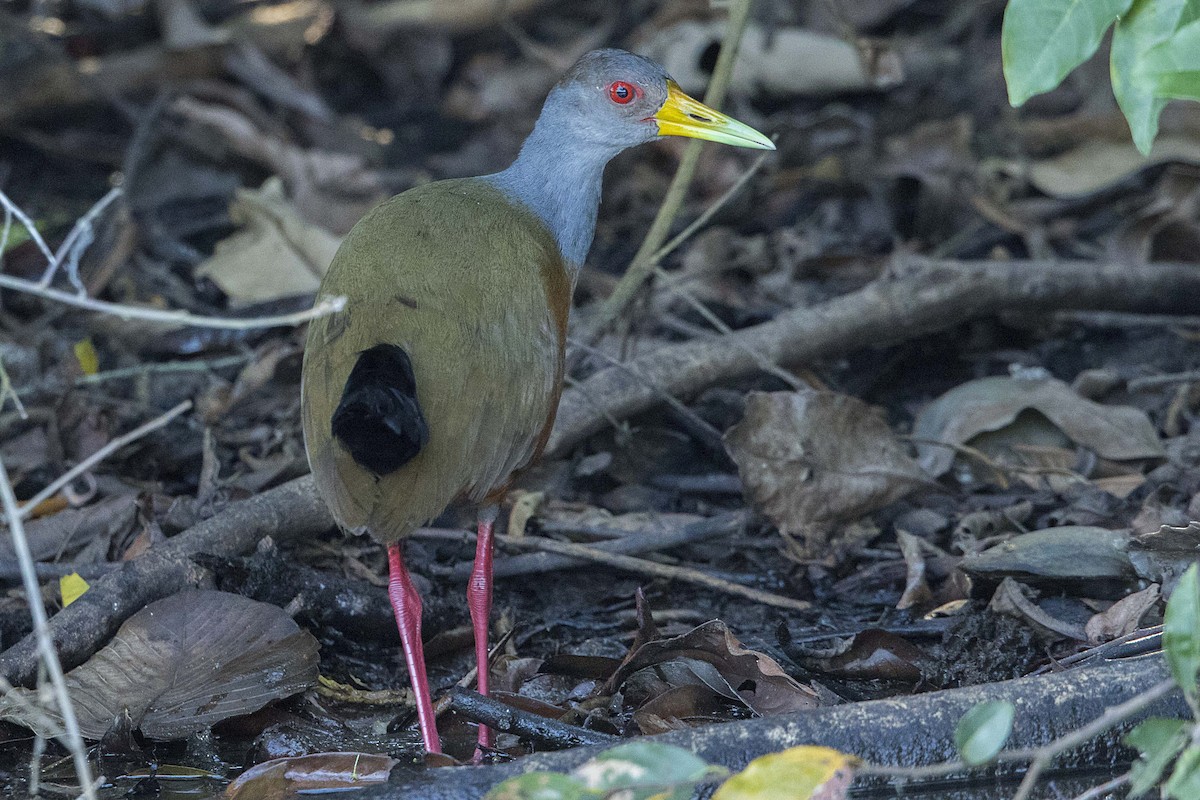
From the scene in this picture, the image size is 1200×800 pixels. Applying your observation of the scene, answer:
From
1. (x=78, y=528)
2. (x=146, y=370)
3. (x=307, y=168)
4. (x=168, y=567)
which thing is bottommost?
(x=78, y=528)

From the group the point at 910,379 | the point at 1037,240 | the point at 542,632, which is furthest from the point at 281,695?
the point at 1037,240

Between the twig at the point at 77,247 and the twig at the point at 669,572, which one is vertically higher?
the twig at the point at 77,247

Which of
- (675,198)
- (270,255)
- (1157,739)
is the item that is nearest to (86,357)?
(270,255)

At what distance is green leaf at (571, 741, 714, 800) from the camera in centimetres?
202

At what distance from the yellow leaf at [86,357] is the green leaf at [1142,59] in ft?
12.1

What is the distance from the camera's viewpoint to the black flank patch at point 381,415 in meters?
2.96

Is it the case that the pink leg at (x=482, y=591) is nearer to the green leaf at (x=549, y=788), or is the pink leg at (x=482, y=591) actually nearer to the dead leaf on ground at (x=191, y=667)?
the dead leaf on ground at (x=191, y=667)

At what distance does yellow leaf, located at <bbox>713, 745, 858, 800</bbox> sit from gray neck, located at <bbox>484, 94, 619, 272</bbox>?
7.27 feet

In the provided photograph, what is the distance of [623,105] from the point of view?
4.22 meters

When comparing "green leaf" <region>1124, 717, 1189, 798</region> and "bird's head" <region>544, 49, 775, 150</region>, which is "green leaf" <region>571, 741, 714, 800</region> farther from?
"bird's head" <region>544, 49, 775, 150</region>

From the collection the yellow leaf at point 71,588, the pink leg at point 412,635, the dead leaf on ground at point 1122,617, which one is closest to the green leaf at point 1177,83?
the dead leaf on ground at point 1122,617

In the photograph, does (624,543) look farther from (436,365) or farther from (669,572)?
(436,365)

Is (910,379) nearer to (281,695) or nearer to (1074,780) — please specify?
(1074,780)

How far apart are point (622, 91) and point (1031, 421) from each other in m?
1.70
